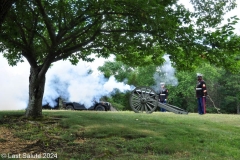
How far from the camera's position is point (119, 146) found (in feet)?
22.8

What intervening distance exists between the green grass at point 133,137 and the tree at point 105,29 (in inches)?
77.9

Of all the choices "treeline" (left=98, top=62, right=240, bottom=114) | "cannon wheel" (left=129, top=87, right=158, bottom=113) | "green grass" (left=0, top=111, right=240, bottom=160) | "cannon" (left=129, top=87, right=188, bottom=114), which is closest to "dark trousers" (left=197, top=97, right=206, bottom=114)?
"cannon" (left=129, top=87, right=188, bottom=114)

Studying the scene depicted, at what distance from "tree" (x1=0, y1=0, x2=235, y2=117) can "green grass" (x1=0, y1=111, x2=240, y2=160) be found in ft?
6.49

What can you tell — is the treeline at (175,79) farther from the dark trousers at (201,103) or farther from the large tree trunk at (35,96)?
the large tree trunk at (35,96)

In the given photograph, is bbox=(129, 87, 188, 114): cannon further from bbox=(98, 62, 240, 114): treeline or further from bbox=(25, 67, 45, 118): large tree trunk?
bbox=(98, 62, 240, 114): treeline

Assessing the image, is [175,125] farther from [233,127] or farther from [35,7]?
[35,7]

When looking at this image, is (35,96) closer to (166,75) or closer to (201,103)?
(201,103)

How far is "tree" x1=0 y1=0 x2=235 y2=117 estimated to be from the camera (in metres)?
7.95

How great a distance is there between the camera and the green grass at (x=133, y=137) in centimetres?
642

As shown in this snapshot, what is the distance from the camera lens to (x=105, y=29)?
403 inches

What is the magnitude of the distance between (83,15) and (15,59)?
18.8 feet

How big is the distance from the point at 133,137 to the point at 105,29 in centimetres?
412

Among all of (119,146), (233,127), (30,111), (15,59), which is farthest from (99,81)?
(119,146)

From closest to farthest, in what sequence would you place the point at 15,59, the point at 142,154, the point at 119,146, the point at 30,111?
the point at 142,154 < the point at 119,146 < the point at 30,111 < the point at 15,59
